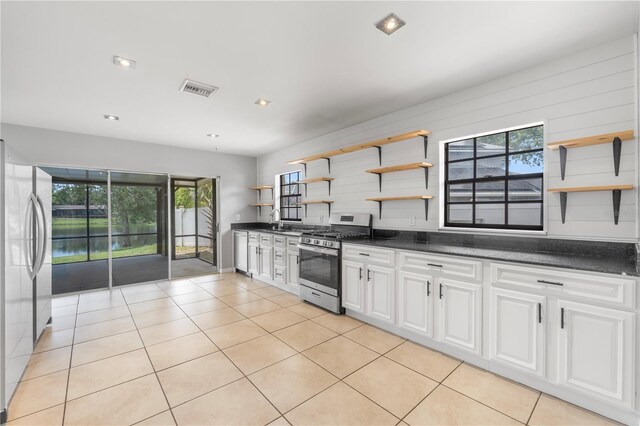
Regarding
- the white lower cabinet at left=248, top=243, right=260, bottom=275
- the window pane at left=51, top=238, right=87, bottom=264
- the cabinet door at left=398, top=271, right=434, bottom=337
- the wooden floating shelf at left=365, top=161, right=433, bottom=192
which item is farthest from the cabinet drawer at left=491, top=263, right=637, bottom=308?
the window pane at left=51, top=238, right=87, bottom=264

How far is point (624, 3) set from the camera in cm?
183

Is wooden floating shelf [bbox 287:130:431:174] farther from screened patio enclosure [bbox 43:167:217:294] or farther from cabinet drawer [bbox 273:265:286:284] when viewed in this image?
screened patio enclosure [bbox 43:167:217:294]

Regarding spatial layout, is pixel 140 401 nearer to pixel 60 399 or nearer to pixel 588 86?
pixel 60 399

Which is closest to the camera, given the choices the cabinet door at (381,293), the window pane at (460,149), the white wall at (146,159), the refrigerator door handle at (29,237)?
the refrigerator door handle at (29,237)

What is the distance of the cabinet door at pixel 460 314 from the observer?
2.37 meters

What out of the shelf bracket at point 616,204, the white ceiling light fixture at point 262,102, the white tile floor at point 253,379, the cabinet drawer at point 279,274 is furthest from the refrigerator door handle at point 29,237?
the shelf bracket at point 616,204

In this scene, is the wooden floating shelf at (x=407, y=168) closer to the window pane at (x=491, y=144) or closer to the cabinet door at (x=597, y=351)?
the window pane at (x=491, y=144)

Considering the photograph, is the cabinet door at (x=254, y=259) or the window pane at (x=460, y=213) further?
the cabinet door at (x=254, y=259)

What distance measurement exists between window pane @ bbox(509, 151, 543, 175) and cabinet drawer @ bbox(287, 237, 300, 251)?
9.61 ft

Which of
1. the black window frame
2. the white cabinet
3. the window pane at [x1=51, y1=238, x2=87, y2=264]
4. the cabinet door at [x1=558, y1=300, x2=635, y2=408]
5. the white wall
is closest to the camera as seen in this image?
the cabinet door at [x1=558, y1=300, x2=635, y2=408]

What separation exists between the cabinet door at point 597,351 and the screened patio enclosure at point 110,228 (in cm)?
578

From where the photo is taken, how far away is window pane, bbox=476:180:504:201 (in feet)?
9.70

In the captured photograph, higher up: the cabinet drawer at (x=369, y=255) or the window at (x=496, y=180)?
the window at (x=496, y=180)

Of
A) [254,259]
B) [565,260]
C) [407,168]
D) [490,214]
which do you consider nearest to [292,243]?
[254,259]
